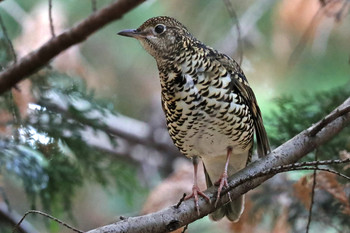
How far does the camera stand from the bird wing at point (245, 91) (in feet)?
11.8

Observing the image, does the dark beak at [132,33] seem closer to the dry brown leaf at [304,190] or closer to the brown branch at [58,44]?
the brown branch at [58,44]

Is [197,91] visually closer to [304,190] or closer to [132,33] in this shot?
[132,33]

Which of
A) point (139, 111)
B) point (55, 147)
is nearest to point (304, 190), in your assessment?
point (55, 147)

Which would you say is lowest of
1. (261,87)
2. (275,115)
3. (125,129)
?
(125,129)

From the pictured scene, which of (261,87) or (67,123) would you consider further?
(261,87)

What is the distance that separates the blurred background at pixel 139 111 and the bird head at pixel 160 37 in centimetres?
30

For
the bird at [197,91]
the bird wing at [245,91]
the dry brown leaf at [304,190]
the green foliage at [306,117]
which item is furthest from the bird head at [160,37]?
the green foliage at [306,117]

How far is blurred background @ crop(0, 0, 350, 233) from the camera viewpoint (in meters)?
4.02

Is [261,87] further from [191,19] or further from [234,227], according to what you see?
[234,227]

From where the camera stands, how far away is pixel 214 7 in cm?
645

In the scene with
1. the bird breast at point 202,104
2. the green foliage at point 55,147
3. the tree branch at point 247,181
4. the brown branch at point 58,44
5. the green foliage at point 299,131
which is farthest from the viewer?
the green foliage at point 299,131

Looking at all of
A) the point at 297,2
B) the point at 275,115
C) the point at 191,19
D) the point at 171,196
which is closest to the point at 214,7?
the point at 191,19

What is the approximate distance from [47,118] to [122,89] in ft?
10.7

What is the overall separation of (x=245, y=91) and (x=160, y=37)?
1.89 feet
